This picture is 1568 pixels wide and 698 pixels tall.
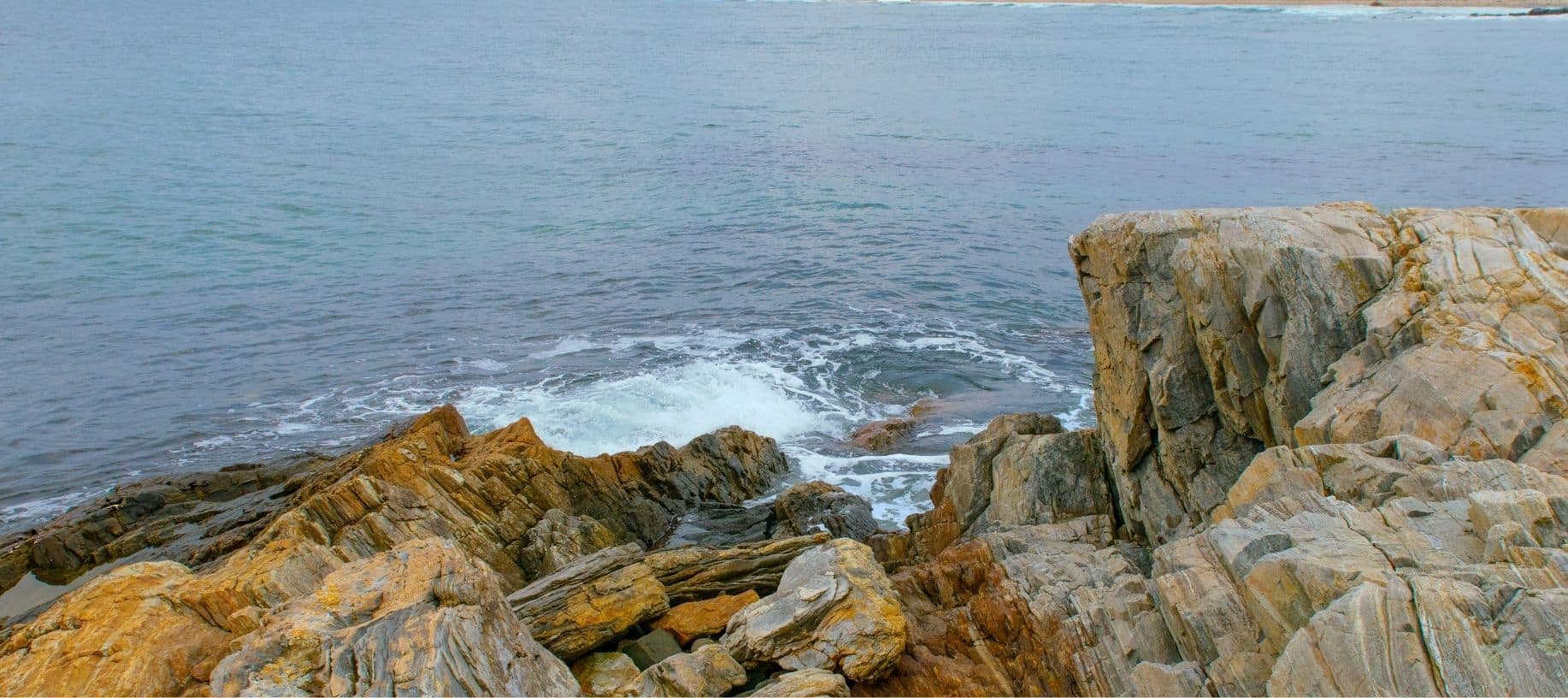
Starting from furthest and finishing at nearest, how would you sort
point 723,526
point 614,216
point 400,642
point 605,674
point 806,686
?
point 614,216 < point 723,526 < point 605,674 < point 806,686 < point 400,642

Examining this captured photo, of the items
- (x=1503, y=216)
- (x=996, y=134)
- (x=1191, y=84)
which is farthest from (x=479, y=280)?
(x=1191, y=84)

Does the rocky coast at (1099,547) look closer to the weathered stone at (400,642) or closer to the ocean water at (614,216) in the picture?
the weathered stone at (400,642)

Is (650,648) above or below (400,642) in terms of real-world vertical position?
below

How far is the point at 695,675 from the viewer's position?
12.3m

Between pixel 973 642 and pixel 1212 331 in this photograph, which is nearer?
pixel 973 642

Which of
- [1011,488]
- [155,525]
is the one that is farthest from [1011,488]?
[155,525]

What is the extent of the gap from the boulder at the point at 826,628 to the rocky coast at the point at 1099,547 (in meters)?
0.04

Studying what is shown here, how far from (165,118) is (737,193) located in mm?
41636

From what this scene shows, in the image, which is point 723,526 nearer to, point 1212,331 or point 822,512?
point 822,512

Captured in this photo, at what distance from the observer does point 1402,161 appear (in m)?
54.6

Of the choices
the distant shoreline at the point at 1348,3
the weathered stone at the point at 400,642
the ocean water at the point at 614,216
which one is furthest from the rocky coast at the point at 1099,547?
the distant shoreline at the point at 1348,3

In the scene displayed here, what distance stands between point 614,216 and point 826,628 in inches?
1573

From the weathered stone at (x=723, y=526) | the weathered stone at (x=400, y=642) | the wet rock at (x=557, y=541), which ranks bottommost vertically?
the weathered stone at (x=723, y=526)

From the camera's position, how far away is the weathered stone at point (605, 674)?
13.0 m
